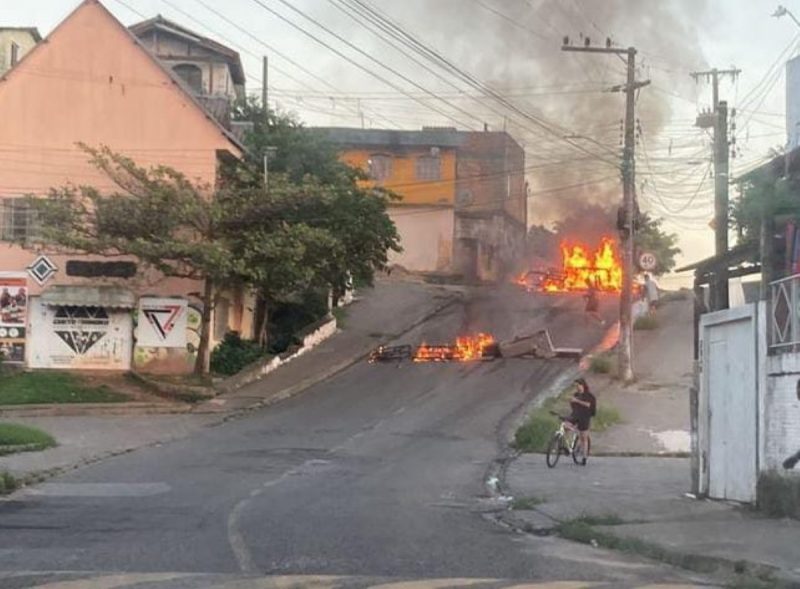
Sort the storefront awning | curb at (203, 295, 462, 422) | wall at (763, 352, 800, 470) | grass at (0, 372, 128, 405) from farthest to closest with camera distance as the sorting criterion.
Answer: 1. the storefront awning
2. curb at (203, 295, 462, 422)
3. grass at (0, 372, 128, 405)
4. wall at (763, 352, 800, 470)

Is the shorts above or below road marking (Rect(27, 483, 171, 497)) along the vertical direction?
above

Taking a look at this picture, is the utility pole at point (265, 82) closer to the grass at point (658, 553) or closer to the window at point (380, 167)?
the window at point (380, 167)

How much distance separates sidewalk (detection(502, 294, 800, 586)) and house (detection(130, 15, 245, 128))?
2604 centimetres

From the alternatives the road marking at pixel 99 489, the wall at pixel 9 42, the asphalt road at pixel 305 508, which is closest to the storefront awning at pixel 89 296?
the asphalt road at pixel 305 508

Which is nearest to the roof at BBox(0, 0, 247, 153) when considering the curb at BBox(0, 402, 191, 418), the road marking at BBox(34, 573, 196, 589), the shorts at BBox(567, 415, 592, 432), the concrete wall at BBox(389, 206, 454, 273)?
the curb at BBox(0, 402, 191, 418)

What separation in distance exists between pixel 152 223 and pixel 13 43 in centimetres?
1584

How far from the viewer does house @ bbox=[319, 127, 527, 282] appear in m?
61.4

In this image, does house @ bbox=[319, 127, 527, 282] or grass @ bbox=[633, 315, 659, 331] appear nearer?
grass @ bbox=[633, 315, 659, 331]

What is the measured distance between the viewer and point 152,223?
31.3 m

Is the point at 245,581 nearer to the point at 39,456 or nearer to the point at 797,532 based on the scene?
the point at 797,532

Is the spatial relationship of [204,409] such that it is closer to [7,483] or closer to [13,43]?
[7,483]

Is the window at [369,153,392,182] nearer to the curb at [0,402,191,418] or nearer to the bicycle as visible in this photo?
the curb at [0,402,191,418]

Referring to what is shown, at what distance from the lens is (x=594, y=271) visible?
179ft

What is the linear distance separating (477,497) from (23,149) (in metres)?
24.3
